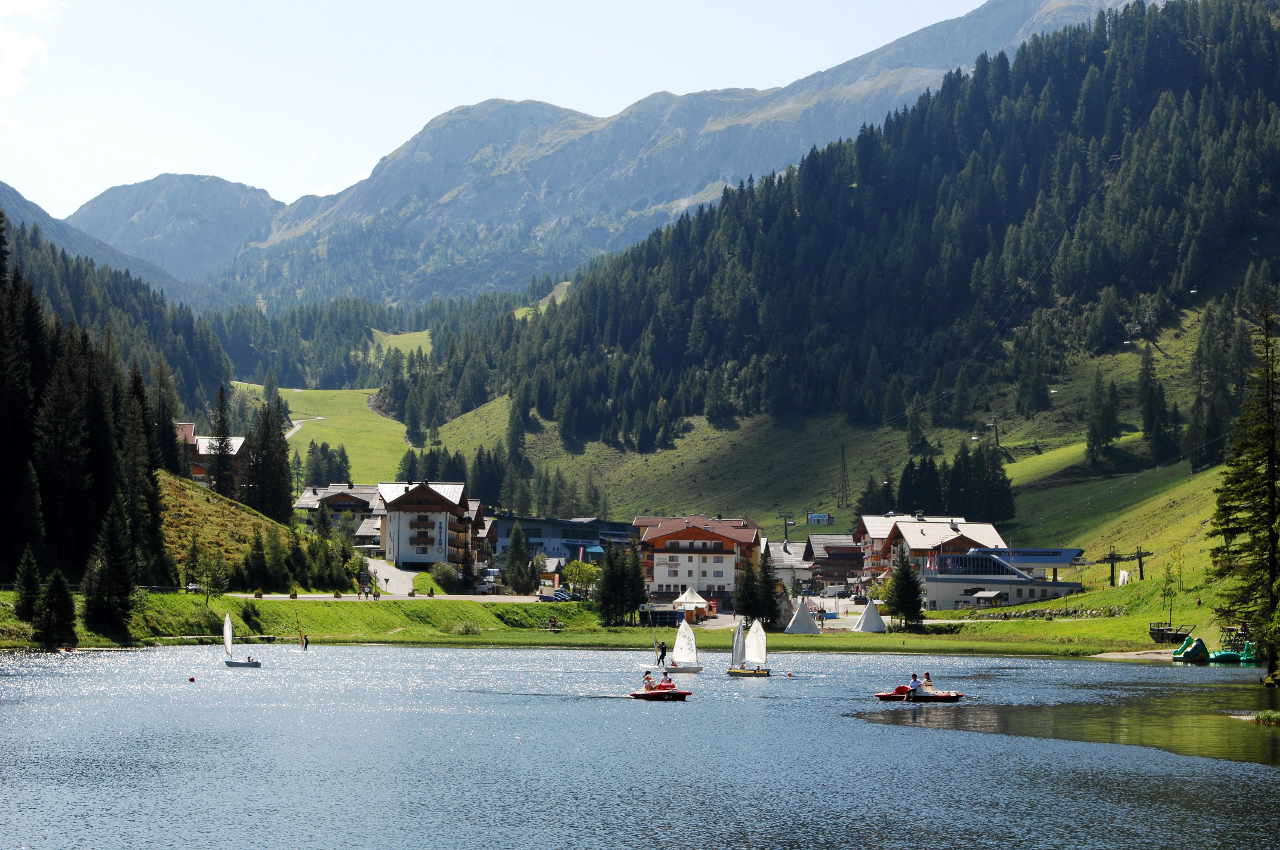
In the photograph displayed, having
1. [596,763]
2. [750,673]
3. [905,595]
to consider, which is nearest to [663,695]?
[750,673]

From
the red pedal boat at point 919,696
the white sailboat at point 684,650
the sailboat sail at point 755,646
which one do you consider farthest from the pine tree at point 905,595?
the red pedal boat at point 919,696

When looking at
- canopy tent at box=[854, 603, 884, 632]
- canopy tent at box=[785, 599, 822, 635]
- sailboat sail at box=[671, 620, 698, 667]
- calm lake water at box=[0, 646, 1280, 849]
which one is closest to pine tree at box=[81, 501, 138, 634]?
calm lake water at box=[0, 646, 1280, 849]

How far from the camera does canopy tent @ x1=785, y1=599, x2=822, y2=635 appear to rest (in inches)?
7254

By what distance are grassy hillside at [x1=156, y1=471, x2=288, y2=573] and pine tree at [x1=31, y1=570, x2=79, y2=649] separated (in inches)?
1378

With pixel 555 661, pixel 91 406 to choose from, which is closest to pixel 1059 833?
pixel 555 661

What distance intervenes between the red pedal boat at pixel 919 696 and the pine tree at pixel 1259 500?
20999mm

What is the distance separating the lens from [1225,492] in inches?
4104

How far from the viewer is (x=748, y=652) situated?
125 m

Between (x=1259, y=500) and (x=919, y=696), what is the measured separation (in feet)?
97.6

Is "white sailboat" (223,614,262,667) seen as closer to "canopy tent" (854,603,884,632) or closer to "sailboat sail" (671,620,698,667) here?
"sailboat sail" (671,620,698,667)

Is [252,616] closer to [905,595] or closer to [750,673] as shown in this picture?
[750,673]

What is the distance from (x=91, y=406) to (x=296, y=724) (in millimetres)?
78124

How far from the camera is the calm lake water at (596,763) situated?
51094mm

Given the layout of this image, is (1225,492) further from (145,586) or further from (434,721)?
(145,586)
